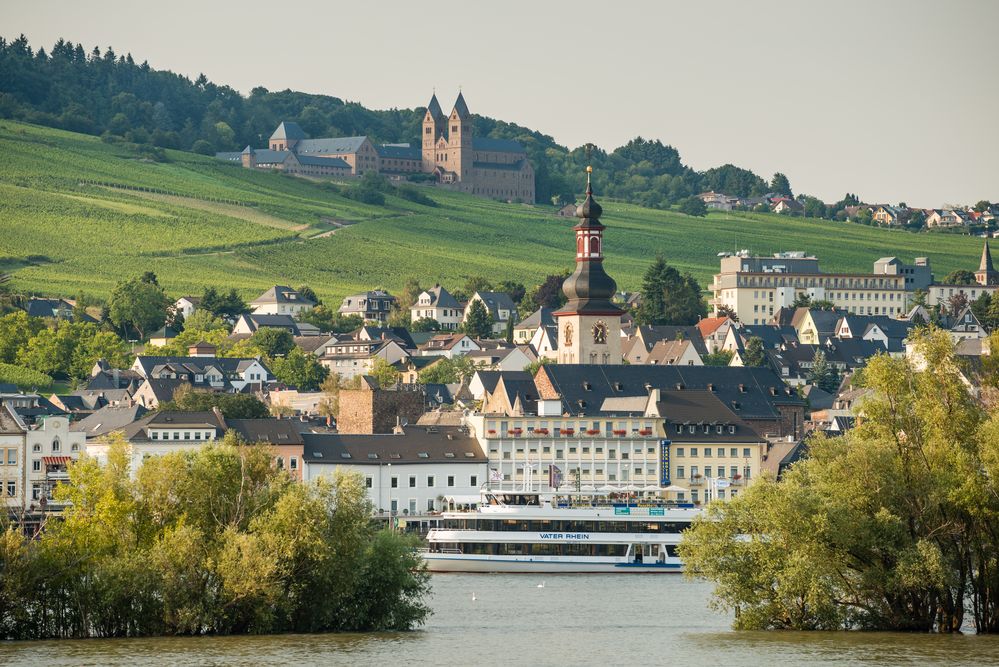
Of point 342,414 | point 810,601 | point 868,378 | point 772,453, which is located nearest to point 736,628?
point 810,601

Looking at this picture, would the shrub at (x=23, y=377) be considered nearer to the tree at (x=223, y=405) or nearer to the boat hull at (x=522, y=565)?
the tree at (x=223, y=405)

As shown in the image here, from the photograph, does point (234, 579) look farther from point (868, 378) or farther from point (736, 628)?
point (868, 378)

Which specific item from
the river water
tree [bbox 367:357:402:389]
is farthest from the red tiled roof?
the river water

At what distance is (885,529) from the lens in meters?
59.0

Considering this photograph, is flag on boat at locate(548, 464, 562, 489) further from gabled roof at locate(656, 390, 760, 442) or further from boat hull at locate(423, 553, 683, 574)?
boat hull at locate(423, 553, 683, 574)

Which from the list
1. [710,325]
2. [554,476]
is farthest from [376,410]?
[710,325]

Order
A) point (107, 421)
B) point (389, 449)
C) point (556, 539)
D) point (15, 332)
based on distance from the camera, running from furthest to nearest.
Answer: point (15, 332) → point (107, 421) → point (389, 449) → point (556, 539)

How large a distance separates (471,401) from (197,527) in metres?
87.3

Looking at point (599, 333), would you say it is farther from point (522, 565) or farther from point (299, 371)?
point (299, 371)

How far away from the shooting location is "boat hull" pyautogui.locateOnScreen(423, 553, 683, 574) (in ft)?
311

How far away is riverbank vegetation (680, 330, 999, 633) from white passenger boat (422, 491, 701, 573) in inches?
1310

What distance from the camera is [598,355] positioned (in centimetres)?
13500

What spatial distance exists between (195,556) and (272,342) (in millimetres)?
134718

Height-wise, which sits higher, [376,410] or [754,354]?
[754,354]
